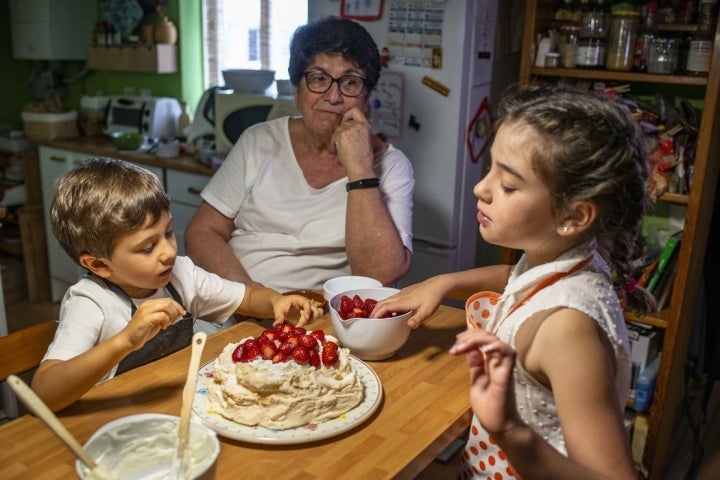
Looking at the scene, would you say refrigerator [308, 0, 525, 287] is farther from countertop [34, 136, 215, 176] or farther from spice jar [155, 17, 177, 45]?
spice jar [155, 17, 177, 45]

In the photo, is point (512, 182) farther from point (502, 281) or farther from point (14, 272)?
point (14, 272)

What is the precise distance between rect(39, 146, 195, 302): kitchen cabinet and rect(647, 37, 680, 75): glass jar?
1.91 m

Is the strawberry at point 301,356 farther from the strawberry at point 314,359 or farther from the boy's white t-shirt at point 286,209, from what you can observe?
the boy's white t-shirt at point 286,209

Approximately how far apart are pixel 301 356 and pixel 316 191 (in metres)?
0.90

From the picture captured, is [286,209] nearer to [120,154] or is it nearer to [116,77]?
[120,154]

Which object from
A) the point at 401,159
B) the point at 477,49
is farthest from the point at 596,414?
the point at 477,49

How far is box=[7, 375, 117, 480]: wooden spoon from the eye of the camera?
0.73m

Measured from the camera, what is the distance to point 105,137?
13.1 feet

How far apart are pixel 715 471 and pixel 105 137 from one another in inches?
134

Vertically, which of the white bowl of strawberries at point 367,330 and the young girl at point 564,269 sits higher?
the young girl at point 564,269

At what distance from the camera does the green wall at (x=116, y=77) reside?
384cm

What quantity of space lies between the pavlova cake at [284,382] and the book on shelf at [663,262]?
1436 millimetres

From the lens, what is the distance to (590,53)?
2221 mm

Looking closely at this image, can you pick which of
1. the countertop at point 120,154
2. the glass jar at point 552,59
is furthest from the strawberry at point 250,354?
the countertop at point 120,154
